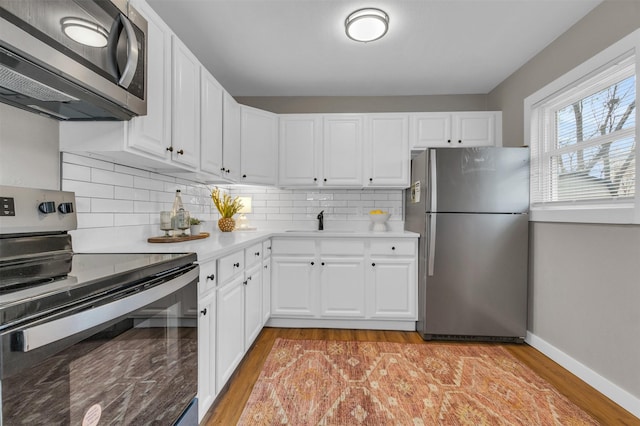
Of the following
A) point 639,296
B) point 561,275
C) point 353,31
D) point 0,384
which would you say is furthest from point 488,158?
→ point 0,384

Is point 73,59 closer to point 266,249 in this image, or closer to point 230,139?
point 230,139

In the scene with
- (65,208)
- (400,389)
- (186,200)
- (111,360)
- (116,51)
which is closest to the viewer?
(111,360)

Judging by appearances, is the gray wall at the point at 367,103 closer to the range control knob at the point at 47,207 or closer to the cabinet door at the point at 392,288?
the cabinet door at the point at 392,288

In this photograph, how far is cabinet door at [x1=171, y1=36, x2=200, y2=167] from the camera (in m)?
1.71

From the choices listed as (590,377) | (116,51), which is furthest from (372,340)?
(116,51)

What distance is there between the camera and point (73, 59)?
3.21ft

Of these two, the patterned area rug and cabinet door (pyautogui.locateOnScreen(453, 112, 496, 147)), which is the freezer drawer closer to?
the patterned area rug

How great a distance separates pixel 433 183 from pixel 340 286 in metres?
1.26

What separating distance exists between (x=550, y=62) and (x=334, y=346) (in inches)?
114

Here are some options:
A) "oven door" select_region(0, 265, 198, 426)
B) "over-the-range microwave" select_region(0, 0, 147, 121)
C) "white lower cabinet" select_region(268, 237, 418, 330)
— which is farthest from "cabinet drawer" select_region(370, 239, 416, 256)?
"over-the-range microwave" select_region(0, 0, 147, 121)

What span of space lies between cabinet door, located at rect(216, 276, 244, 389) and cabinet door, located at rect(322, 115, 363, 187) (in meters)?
1.59

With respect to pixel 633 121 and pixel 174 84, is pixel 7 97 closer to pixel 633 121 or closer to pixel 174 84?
pixel 174 84

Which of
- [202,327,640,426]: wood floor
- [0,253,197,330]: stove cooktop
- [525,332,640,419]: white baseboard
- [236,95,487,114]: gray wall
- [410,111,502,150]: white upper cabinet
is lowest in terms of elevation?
[202,327,640,426]: wood floor

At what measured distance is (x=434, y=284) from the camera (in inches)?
101
